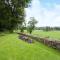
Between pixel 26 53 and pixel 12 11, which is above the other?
pixel 12 11

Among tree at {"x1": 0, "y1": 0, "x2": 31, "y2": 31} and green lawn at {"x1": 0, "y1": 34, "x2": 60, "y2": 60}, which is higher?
tree at {"x1": 0, "y1": 0, "x2": 31, "y2": 31}

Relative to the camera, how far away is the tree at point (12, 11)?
35844mm

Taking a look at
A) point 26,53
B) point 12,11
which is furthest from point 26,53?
point 12,11

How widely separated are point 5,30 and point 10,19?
5362mm

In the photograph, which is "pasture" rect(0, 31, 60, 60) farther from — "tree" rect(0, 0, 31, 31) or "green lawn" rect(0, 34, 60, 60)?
"tree" rect(0, 0, 31, 31)

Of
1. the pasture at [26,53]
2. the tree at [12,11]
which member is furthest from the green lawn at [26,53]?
the tree at [12,11]

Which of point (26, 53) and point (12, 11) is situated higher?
point (12, 11)

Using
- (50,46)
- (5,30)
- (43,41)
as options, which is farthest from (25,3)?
(50,46)

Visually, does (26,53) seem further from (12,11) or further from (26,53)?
(12,11)

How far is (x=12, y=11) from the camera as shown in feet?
124

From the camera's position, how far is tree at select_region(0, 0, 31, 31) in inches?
1411

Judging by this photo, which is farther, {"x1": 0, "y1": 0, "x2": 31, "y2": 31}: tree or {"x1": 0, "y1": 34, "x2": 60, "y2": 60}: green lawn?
{"x1": 0, "y1": 0, "x2": 31, "y2": 31}: tree

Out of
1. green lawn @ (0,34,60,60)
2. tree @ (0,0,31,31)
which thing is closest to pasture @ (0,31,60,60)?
green lawn @ (0,34,60,60)

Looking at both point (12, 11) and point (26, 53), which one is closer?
point (26, 53)
